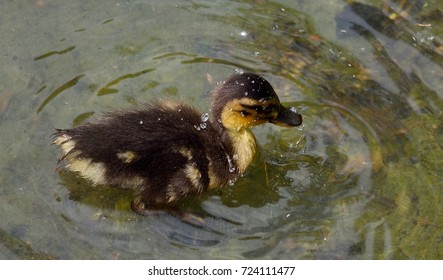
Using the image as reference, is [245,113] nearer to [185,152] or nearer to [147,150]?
[185,152]

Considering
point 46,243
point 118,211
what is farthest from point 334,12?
point 46,243

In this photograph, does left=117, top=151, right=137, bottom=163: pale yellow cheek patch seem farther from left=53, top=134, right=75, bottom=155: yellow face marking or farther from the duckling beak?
the duckling beak

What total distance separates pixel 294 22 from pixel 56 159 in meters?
1.63

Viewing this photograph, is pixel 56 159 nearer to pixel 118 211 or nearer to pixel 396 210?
pixel 118 211

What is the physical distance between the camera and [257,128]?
3.90 meters

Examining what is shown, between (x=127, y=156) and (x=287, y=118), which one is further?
(x=287, y=118)

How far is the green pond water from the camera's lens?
342cm

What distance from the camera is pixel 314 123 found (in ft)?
12.6

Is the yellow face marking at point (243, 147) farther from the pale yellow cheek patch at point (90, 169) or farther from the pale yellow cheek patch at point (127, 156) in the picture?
the pale yellow cheek patch at point (90, 169)

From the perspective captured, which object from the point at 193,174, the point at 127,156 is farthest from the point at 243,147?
the point at 127,156

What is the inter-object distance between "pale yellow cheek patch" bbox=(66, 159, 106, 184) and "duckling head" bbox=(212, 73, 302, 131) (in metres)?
0.60

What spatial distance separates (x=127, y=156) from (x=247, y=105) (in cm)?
60

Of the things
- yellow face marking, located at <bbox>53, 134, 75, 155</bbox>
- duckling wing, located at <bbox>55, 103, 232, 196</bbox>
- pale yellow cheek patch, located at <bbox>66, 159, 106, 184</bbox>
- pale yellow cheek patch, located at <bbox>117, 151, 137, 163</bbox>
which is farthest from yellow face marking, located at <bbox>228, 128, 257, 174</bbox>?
yellow face marking, located at <bbox>53, 134, 75, 155</bbox>

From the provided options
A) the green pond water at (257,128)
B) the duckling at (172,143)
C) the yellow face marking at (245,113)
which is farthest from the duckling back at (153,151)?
the green pond water at (257,128)
